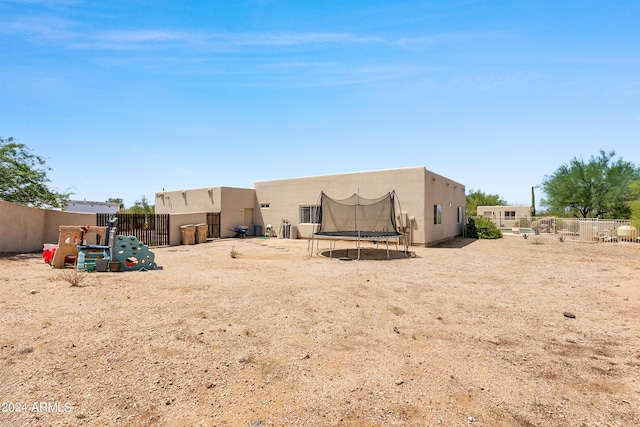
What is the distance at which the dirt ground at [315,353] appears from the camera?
2664mm

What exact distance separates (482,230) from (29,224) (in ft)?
78.7

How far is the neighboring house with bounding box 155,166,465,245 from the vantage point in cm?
1570

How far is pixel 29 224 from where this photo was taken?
12.7 meters

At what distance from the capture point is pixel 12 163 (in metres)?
14.2

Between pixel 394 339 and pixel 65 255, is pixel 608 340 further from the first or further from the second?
pixel 65 255

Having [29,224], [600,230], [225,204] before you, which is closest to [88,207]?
[225,204]

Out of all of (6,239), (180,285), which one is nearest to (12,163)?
(6,239)

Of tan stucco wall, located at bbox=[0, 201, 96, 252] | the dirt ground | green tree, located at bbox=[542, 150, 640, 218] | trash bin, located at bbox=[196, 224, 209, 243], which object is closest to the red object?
the dirt ground

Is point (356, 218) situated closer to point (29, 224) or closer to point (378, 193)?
point (378, 193)

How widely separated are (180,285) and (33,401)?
14.5ft

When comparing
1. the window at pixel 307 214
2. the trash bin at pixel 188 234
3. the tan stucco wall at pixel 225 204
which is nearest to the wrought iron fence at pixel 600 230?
the window at pixel 307 214

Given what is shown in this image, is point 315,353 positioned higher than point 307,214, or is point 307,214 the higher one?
point 307,214

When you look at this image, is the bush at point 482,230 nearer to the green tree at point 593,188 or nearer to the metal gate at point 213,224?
the green tree at point 593,188

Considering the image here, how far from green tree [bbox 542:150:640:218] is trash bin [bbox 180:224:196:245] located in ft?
97.5
